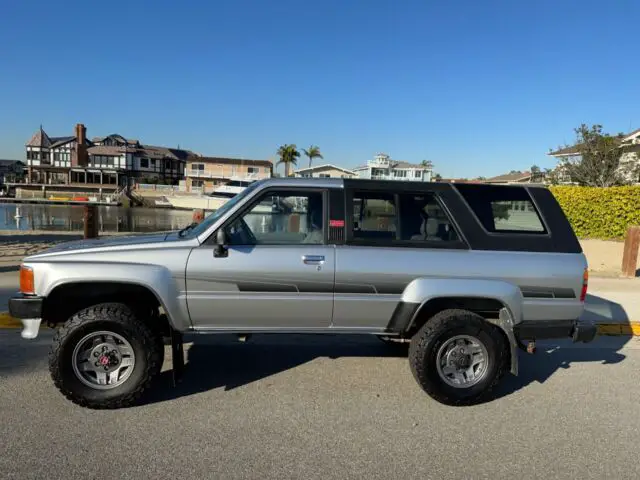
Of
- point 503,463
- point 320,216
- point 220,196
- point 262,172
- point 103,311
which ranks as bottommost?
point 503,463

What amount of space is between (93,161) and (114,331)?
80267mm

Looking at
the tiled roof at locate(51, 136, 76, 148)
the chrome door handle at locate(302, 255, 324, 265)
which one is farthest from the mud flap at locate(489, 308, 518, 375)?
the tiled roof at locate(51, 136, 76, 148)

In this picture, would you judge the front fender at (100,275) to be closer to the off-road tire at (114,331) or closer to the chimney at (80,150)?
the off-road tire at (114,331)

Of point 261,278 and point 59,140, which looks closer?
point 261,278

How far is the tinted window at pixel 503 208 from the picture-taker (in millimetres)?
3993

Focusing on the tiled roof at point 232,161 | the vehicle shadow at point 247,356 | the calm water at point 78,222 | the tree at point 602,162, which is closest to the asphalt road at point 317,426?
the vehicle shadow at point 247,356

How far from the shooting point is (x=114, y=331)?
3557mm

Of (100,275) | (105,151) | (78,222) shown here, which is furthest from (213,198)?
(105,151)

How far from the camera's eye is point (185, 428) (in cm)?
330

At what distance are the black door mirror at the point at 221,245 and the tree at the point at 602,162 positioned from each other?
1050 inches

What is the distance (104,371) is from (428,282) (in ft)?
8.93

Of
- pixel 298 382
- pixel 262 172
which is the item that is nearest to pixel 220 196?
pixel 262 172

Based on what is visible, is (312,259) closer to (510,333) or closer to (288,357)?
(288,357)

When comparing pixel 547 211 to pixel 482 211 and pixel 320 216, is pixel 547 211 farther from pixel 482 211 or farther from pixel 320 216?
pixel 320 216
